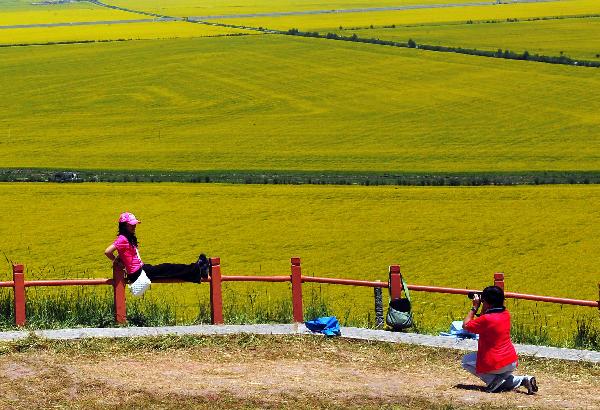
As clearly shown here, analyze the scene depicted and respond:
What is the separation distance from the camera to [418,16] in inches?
4205

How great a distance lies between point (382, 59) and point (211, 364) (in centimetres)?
6333

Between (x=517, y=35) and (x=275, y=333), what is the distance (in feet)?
237

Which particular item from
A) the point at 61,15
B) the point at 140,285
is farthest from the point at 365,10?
the point at 140,285

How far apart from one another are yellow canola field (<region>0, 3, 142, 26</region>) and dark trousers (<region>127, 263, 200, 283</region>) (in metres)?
105

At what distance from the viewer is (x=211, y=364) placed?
49.1 ft

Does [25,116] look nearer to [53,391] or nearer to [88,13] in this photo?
[53,391]

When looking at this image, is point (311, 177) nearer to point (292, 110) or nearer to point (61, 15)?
point (292, 110)

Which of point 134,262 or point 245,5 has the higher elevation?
point 245,5

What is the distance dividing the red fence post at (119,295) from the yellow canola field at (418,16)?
262 ft

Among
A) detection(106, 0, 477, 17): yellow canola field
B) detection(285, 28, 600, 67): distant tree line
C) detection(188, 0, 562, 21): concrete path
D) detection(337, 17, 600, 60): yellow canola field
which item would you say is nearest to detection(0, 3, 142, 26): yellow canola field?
detection(106, 0, 477, 17): yellow canola field

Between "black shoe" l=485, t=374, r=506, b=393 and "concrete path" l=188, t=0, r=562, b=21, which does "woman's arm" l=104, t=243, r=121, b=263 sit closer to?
"black shoe" l=485, t=374, r=506, b=393

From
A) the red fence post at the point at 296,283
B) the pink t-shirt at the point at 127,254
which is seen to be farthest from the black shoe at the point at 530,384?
the pink t-shirt at the point at 127,254

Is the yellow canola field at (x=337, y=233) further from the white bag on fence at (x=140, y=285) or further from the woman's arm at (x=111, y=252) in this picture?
the woman's arm at (x=111, y=252)

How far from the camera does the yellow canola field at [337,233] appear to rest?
2619cm
